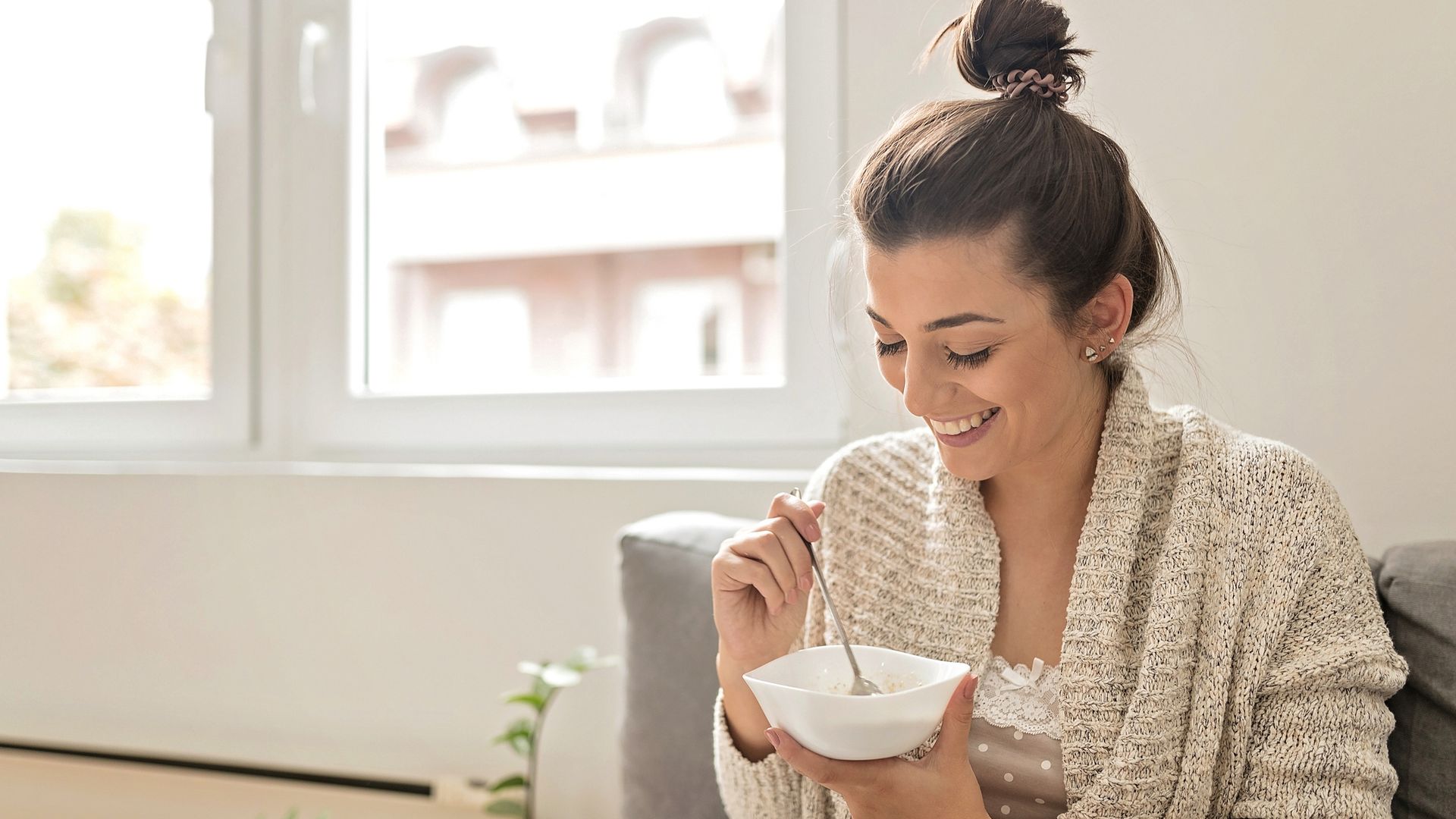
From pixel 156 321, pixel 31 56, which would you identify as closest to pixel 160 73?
pixel 31 56

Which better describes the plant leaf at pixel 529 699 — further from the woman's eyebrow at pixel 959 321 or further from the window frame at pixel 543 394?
the woman's eyebrow at pixel 959 321

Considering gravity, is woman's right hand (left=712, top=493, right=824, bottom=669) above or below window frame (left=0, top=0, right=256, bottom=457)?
below

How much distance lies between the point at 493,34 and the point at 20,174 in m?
1.18

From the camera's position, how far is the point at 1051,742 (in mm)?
1041

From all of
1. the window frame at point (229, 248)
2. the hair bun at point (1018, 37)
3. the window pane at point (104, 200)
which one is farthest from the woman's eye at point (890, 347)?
the window pane at point (104, 200)

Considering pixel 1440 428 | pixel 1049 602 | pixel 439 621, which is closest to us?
pixel 1049 602

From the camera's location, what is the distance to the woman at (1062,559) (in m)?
0.96

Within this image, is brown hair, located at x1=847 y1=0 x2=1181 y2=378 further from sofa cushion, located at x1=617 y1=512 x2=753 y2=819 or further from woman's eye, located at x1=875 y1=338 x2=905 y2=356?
sofa cushion, located at x1=617 y1=512 x2=753 y2=819

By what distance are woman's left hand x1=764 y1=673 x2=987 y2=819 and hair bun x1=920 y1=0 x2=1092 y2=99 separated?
584 millimetres

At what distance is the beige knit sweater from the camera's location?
0.95m

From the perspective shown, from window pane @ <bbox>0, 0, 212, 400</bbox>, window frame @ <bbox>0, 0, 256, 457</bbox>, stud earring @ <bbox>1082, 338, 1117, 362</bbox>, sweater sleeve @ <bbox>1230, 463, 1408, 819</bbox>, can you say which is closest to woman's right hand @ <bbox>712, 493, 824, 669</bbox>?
stud earring @ <bbox>1082, 338, 1117, 362</bbox>

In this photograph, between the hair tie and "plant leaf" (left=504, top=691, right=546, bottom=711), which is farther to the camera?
"plant leaf" (left=504, top=691, right=546, bottom=711)

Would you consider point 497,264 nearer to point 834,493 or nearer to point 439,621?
point 439,621

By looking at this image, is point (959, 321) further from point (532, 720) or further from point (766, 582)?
point (532, 720)
